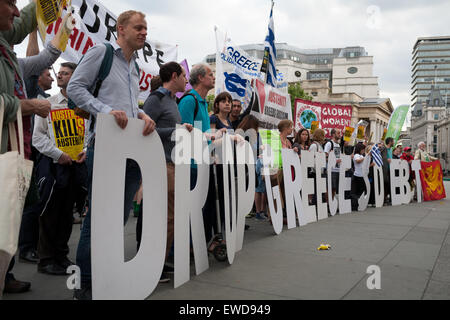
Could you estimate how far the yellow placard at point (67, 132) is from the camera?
3.67m

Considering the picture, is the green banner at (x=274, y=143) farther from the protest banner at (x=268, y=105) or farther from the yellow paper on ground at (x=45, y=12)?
the yellow paper on ground at (x=45, y=12)

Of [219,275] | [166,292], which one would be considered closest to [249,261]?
[219,275]

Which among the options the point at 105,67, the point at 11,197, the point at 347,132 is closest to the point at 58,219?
the point at 105,67

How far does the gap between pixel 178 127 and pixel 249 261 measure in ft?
4.91

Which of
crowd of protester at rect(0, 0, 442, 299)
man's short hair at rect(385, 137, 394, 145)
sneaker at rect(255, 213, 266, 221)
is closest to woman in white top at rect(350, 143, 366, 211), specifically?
man's short hair at rect(385, 137, 394, 145)

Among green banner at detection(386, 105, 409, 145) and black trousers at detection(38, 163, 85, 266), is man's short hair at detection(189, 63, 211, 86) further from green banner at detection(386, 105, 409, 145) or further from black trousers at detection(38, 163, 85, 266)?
green banner at detection(386, 105, 409, 145)

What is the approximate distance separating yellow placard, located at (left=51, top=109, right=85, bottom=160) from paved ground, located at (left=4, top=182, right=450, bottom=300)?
3.56 ft

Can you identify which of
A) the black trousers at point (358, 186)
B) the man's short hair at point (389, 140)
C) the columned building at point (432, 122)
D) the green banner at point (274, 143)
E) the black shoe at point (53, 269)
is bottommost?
the black shoe at point (53, 269)

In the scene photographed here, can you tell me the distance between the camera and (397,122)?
38.1ft

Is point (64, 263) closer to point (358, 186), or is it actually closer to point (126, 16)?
point (126, 16)

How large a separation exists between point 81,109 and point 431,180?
441 inches

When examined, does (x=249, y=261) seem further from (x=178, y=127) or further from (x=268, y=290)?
(x=178, y=127)

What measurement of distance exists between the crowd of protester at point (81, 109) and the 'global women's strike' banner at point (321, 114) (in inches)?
262

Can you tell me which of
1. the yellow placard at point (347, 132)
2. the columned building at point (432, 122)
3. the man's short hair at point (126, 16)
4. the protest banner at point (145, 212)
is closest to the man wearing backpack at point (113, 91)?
the man's short hair at point (126, 16)
